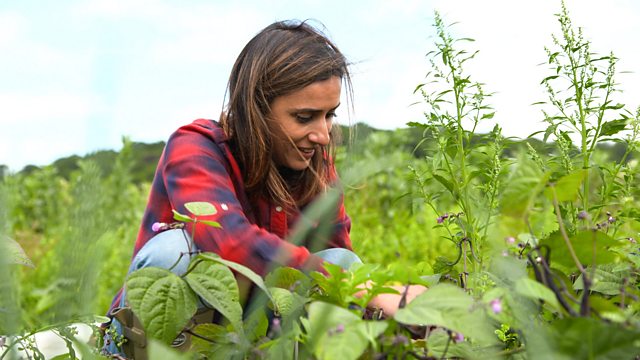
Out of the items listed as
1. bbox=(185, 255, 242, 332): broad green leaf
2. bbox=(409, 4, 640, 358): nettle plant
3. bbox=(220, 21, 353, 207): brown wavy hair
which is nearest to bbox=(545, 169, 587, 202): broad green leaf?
bbox=(409, 4, 640, 358): nettle plant

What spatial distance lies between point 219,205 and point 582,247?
3.44 ft

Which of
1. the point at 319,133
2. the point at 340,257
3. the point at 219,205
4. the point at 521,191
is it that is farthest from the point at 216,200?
the point at 521,191

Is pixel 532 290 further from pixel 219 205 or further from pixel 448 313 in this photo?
pixel 219 205

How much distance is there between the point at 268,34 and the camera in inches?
98.3

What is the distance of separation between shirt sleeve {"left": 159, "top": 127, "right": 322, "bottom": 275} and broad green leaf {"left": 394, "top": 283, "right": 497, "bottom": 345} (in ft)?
1.72

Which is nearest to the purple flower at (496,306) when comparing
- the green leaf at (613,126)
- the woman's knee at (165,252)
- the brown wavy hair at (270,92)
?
the green leaf at (613,126)

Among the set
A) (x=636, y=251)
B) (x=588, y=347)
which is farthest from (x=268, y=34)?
(x=588, y=347)

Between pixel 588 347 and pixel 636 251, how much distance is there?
614 millimetres

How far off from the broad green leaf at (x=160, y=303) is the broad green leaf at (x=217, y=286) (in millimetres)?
20

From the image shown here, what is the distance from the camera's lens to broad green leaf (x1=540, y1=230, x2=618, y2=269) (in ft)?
2.90

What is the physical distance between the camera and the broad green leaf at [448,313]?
0.75m

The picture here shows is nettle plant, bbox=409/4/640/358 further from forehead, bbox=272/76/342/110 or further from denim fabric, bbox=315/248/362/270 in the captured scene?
forehead, bbox=272/76/342/110

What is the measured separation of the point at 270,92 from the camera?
2314mm

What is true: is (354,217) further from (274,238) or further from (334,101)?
(274,238)
